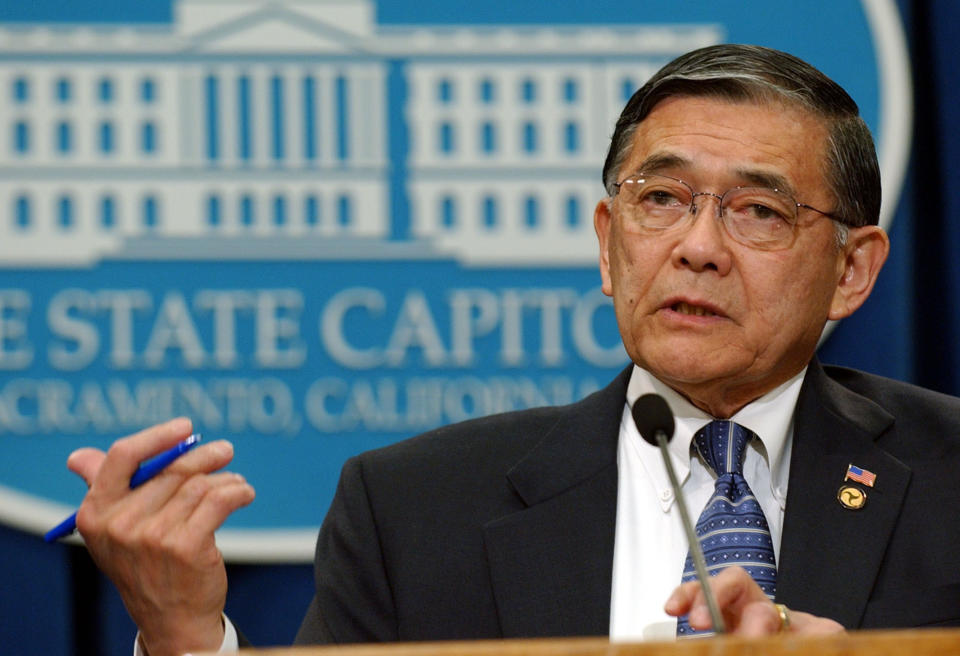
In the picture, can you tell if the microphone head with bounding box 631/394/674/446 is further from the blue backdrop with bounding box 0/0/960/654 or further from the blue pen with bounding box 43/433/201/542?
the blue backdrop with bounding box 0/0/960/654

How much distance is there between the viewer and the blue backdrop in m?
2.48

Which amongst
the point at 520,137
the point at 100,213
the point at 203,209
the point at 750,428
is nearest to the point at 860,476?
the point at 750,428

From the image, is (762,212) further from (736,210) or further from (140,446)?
(140,446)

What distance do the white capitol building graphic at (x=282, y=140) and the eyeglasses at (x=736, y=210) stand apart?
704mm

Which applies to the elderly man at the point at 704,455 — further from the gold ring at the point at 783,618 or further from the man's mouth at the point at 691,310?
the gold ring at the point at 783,618

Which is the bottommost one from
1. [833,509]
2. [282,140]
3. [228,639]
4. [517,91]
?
[228,639]

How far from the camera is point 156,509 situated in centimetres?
144

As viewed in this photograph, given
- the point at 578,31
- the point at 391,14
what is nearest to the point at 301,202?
the point at 391,14

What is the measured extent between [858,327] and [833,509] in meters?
0.94

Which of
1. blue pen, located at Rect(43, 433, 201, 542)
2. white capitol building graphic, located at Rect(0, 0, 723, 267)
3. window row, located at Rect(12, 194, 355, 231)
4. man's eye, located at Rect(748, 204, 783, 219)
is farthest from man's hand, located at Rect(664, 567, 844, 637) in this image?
window row, located at Rect(12, 194, 355, 231)

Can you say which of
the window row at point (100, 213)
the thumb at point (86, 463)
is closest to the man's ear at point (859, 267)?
the thumb at point (86, 463)

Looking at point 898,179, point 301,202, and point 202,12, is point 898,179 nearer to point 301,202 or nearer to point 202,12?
point 301,202

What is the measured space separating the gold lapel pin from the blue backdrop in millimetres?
840

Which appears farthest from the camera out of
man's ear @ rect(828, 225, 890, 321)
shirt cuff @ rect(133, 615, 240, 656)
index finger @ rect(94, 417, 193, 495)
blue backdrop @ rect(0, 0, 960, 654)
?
blue backdrop @ rect(0, 0, 960, 654)
